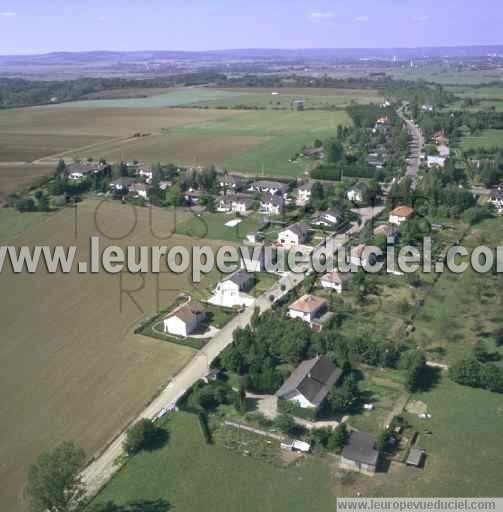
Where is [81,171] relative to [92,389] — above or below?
above

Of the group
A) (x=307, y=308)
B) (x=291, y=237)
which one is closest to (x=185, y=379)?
(x=307, y=308)

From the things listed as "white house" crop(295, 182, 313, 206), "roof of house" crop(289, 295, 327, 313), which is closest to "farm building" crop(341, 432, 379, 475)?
"roof of house" crop(289, 295, 327, 313)

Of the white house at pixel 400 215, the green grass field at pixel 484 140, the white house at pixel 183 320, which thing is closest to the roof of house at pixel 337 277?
the white house at pixel 183 320

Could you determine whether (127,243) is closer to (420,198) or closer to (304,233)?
(304,233)

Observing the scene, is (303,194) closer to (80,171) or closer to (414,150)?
(80,171)

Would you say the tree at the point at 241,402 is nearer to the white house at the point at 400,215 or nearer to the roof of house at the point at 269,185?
the white house at the point at 400,215

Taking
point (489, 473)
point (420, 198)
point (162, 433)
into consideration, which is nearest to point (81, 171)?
point (420, 198)
